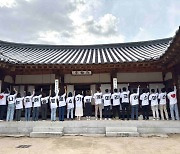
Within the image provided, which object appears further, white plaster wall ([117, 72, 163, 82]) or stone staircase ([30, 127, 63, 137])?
white plaster wall ([117, 72, 163, 82])

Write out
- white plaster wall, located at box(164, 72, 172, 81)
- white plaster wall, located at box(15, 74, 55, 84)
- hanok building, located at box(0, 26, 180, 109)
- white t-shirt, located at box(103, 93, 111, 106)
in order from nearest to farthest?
white t-shirt, located at box(103, 93, 111, 106) → hanok building, located at box(0, 26, 180, 109) → white plaster wall, located at box(164, 72, 172, 81) → white plaster wall, located at box(15, 74, 55, 84)

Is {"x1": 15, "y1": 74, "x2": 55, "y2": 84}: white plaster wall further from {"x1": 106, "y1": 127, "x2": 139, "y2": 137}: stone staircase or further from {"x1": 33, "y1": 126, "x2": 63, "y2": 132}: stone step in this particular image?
{"x1": 106, "y1": 127, "x2": 139, "y2": 137}: stone staircase

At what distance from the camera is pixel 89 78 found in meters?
11.6

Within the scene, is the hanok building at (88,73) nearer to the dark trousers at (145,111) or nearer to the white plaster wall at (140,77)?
the white plaster wall at (140,77)

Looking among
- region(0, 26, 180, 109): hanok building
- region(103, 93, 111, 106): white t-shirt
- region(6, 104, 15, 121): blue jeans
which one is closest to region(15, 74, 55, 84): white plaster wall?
region(0, 26, 180, 109): hanok building

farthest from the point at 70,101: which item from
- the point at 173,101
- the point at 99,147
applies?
the point at 173,101

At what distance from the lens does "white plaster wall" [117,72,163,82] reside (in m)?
11.2

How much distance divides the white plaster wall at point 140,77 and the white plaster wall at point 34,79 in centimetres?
404

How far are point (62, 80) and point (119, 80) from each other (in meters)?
3.30

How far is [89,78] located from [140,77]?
2923 millimetres

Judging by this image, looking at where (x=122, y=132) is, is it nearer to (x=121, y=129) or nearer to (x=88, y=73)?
(x=121, y=129)

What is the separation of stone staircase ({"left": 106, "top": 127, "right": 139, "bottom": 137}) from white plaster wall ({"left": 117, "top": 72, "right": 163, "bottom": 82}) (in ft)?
13.7

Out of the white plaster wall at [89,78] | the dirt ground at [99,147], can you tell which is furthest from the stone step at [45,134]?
the white plaster wall at [89,78]

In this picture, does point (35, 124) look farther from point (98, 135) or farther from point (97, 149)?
point (97, 149)
